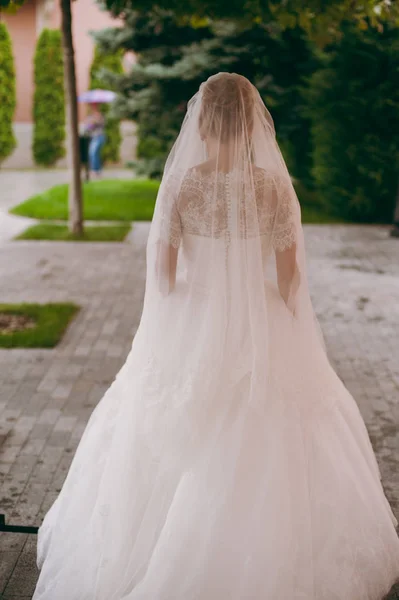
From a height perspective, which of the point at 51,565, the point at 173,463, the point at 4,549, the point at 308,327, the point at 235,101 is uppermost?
the point at 235,101

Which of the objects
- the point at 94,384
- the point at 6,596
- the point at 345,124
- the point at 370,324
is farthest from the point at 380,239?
the point at 6,596

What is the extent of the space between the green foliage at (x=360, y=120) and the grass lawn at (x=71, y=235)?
13.2 feet

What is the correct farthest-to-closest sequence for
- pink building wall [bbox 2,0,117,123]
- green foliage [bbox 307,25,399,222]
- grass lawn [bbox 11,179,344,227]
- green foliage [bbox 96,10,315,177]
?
1. pink building wall [bbox 2,0,117,123]
2. green foliage [bbox 96,10,315,177]
3. grass lawn [bbox 11,179,344,227]
4. green foliage [bbox 307,25,399,222]

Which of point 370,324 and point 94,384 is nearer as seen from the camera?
point 94,384

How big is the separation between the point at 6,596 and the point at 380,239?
9762mm

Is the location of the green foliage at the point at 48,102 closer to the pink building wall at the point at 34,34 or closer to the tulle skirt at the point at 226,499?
the pink building wall at the point at 34,34

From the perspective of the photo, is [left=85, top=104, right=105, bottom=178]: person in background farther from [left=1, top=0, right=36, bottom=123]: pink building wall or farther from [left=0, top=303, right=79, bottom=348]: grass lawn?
[left=0, top=303, right=79, bottom=348]: grass lawn

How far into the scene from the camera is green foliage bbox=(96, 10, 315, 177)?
13578 mm

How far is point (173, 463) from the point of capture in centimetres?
294

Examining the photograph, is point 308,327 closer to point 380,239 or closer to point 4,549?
point 4,549

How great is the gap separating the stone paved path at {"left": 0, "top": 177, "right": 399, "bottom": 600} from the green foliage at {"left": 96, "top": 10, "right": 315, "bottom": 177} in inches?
141

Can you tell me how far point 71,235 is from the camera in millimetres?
11336

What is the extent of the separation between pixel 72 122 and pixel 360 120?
16.7 ft

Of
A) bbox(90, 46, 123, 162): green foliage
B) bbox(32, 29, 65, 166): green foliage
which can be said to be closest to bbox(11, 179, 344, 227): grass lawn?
bbox(32, 29, 65, 166): green foliage
